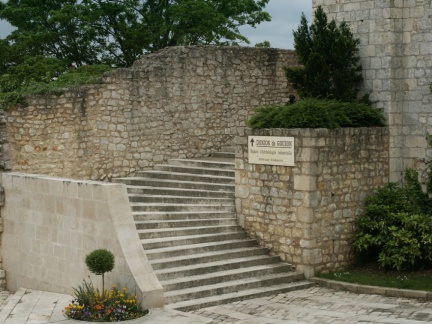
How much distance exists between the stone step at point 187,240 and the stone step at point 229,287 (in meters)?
1.12

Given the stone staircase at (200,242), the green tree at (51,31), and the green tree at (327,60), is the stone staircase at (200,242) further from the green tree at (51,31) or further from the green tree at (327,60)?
the green tree at (51,31)

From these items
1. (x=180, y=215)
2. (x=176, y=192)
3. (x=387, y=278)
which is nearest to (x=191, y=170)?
(x=176, y=192)

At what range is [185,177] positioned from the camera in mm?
16875

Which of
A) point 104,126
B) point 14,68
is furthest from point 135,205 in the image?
point 14,68

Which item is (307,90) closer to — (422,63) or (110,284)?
(422,63)

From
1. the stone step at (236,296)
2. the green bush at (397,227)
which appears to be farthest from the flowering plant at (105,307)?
the green bush at (397,227)

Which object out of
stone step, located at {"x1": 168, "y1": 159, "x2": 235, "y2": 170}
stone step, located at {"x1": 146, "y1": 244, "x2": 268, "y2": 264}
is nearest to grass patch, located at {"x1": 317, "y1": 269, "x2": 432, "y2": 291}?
stone step, located at {"x1": 146, "y1": 244, "x2": 268, "y2": 264}

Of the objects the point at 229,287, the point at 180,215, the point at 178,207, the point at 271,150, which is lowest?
the point at 229,287

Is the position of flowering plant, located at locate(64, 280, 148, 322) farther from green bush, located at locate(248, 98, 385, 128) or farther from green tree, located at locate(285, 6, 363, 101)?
green tree, located at locate(285, 6, 363, 101)

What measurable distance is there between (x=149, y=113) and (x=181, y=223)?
342cm

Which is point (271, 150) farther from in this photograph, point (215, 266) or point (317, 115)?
point (215, 266)

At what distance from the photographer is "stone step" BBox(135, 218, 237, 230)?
1442 cm

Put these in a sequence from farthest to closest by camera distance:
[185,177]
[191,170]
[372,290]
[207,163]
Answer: [207,163], [191,170], [185,177], [372,290]

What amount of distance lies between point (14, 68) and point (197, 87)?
922 centimetres
